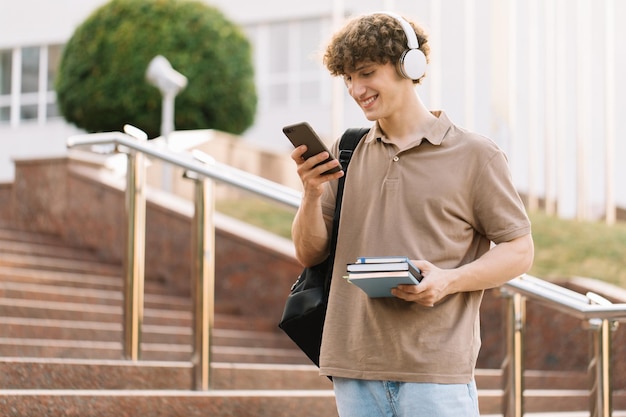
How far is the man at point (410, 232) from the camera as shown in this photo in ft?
8.29

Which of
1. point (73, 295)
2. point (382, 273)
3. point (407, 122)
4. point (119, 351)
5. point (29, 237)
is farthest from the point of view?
point (29, 237)

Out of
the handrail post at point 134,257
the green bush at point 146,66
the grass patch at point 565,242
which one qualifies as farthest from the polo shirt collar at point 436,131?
the green bush at point 146,66

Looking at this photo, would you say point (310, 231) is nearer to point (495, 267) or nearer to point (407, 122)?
point (407, 122)

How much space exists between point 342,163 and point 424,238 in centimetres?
34

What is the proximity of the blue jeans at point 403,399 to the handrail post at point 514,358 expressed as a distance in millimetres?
2053

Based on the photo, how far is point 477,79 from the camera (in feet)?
60.1

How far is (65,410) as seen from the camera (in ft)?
13.1

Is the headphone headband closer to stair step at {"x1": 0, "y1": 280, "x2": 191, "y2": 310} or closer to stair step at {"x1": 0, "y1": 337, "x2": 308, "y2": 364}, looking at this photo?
stair step at {"x1": 0, "y1": 337, "x2": 308, "y2": 364}

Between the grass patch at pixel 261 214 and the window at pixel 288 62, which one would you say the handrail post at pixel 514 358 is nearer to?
the grass patch at pixel 261 214

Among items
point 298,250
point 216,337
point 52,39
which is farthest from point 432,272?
point 52,39

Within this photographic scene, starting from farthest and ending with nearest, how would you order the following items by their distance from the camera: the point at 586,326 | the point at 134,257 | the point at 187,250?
1. the point at 187,250
2. the point at 134,257
3. the point at 586,326

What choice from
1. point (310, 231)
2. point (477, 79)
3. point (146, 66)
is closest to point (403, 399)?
point (310, 231)

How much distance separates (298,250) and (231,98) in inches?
423

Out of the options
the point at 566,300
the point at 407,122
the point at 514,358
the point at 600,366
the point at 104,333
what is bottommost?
the point at 104,333
